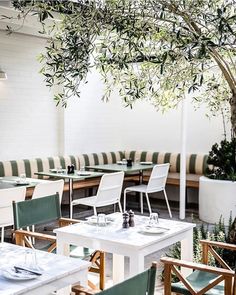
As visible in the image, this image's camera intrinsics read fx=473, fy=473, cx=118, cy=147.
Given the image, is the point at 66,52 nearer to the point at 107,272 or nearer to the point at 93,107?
the point at 107,272

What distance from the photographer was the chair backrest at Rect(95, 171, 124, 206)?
643cm

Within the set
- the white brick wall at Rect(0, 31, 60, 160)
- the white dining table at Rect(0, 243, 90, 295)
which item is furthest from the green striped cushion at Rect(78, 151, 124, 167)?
the white dining table at Rect(0, 243, 90, 295)

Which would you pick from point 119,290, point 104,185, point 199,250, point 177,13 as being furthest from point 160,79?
point 104,185

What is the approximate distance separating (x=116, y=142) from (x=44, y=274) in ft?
24.6

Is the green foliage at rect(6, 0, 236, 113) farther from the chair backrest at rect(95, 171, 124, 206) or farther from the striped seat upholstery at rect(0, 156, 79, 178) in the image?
the striped seat upholstery at rect(0, 156, 79, 178)

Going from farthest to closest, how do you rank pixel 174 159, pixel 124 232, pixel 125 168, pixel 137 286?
pixel 174 159
pixel 125 168
pixel 124 232
pixel 137 286

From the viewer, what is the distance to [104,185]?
21.2 ft

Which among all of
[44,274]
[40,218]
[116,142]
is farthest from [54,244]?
[116,142]

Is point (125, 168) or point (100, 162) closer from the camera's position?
point (125, 168)

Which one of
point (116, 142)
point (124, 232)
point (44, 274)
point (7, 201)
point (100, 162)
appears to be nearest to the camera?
point (44, 274)

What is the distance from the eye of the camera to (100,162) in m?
9.20

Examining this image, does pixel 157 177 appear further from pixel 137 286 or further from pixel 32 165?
pixel 137 286

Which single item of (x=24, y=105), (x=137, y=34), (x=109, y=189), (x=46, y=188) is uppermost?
(x=137, y=34)

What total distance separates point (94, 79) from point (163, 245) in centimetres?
626
